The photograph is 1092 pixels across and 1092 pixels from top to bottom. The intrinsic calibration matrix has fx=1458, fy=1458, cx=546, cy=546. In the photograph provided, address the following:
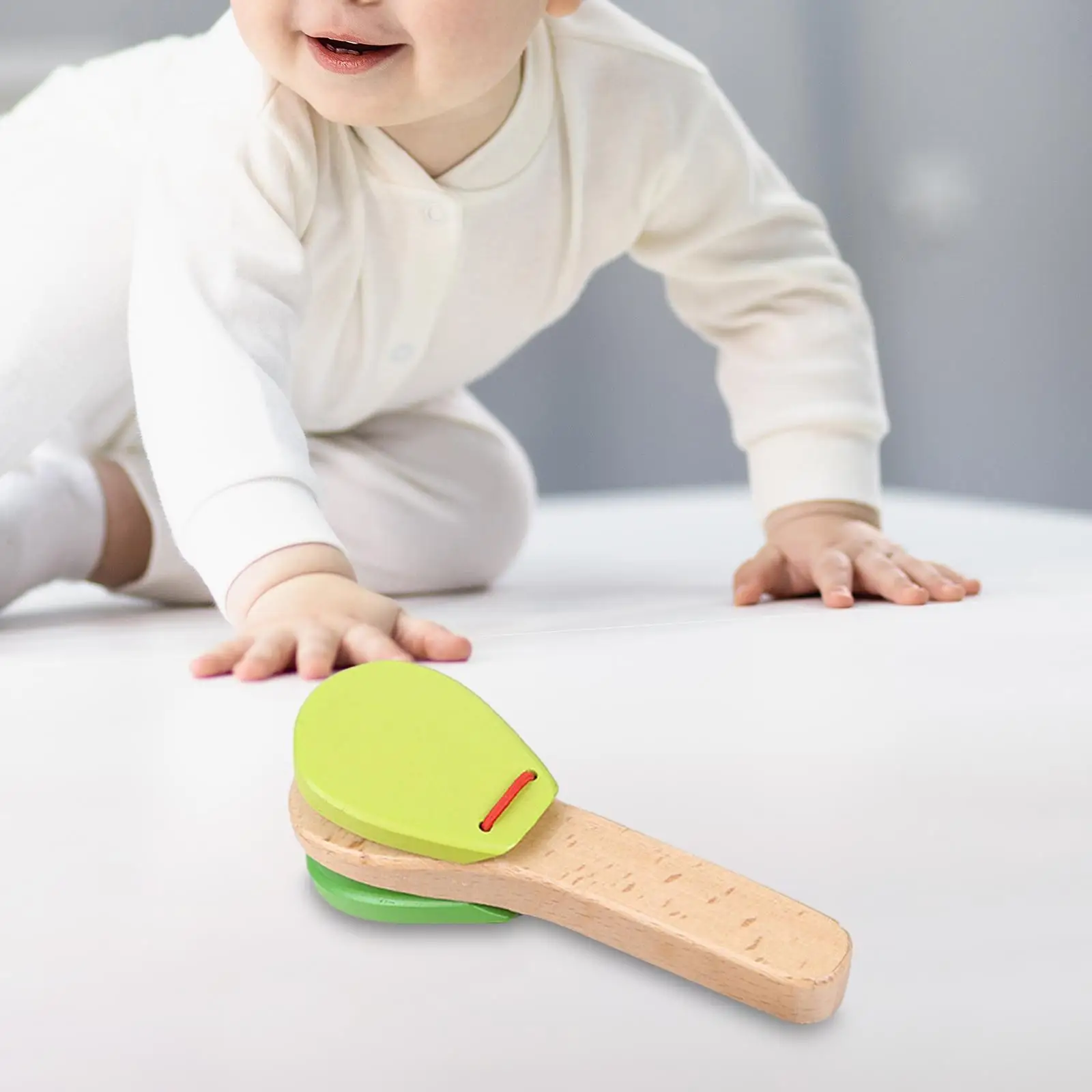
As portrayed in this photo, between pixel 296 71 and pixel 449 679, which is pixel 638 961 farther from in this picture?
pixel 296 71

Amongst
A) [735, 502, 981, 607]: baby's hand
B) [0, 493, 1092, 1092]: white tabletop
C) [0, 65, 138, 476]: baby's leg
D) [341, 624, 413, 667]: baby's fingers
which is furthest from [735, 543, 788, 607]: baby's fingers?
[0, 65, 138, 476]: baby's leg

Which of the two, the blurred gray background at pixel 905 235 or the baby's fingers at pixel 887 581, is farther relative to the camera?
the blurred gray background at pixel 905 235

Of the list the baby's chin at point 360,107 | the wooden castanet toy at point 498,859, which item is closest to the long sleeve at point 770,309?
the baby's chin at point 360,107

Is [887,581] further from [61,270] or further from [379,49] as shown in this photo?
[61,270]

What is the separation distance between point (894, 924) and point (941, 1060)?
0.16 feet

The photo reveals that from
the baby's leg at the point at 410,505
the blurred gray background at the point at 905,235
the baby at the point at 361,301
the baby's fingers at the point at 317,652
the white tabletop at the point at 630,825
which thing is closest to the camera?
the white tabletop at the point at 630,825

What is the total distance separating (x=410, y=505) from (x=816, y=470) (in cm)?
28

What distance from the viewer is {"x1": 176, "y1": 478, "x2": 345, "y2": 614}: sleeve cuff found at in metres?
0.61

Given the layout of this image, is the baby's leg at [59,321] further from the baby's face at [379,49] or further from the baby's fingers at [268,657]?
the baby's fingers at [268,657]

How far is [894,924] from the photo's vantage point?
0.35 m

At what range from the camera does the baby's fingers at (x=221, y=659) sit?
545 millimetres

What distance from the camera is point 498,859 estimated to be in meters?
0.36

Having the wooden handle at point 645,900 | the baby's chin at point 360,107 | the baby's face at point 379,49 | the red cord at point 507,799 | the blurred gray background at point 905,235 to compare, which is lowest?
the blurred gray background at point 905,235

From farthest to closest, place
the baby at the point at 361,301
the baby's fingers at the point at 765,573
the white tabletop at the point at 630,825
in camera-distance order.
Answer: the baby's fingers at the point at 765,573 < the baby at the point at 361,301 < the white tabletop at the point at 630,825
